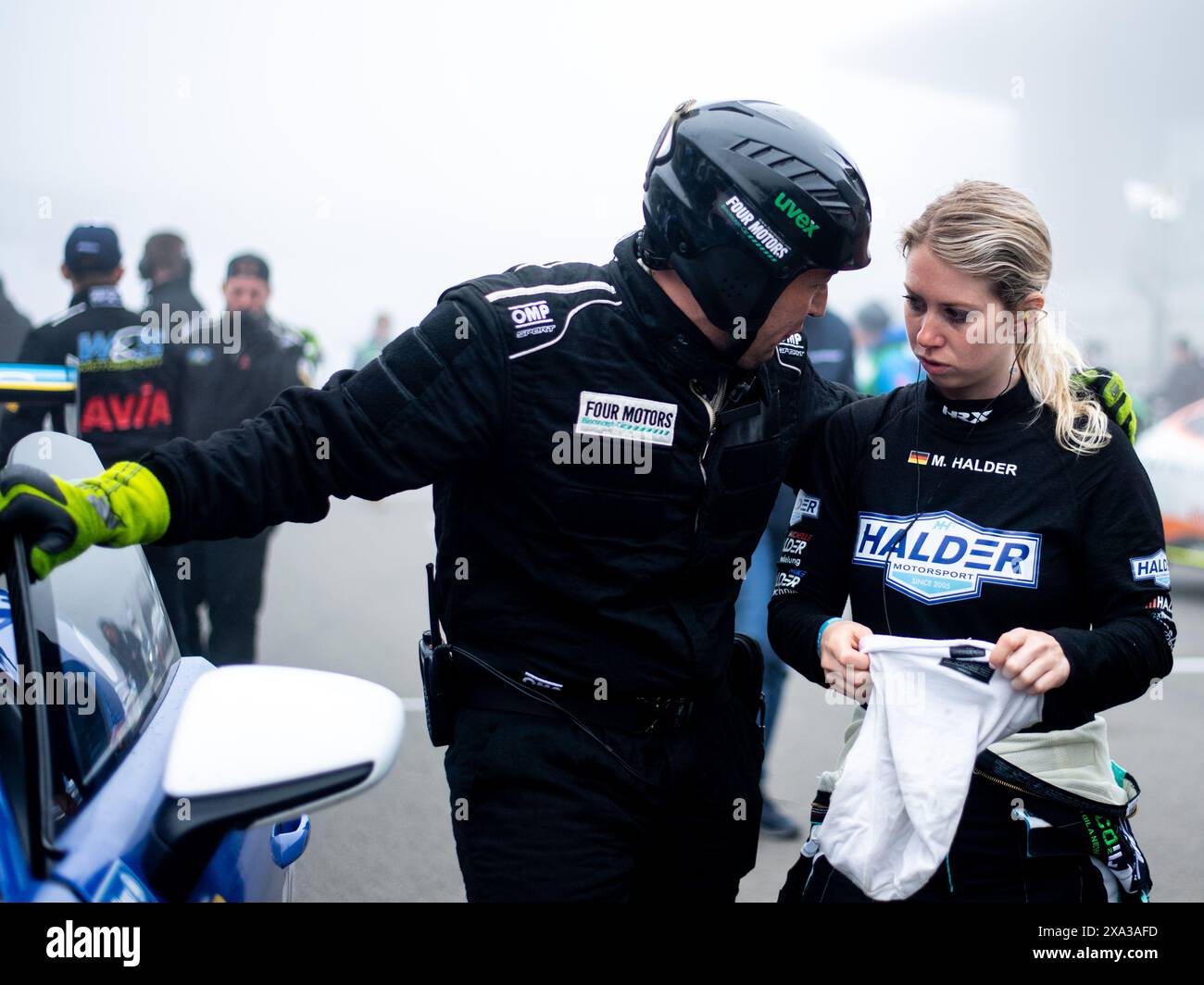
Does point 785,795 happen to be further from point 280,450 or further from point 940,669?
point 280,450

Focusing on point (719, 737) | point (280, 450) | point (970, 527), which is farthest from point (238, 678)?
point (970, 527)

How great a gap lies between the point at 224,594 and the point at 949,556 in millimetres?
4167

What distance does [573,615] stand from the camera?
1.93 metres

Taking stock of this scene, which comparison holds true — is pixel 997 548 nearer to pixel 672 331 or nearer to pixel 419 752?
pixel 672 331

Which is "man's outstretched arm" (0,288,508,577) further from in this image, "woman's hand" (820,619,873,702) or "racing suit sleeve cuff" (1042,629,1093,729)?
"racing suit sleeve cuff" (1042,629,1093,729)

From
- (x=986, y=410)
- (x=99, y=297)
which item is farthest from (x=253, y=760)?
(x=99, y=297)

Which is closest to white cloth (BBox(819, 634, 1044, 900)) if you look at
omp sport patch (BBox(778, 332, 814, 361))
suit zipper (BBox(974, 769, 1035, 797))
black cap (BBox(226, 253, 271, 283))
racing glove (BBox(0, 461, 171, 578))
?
suit zipper (BBox(974, 769, 1035, 797))

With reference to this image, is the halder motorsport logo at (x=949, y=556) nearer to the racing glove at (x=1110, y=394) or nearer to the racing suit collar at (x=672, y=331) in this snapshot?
the racing glove at (x=1110, y=394)

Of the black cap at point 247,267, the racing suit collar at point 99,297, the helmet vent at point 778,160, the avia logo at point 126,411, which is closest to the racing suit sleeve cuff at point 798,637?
the helmet vent at point 778,160

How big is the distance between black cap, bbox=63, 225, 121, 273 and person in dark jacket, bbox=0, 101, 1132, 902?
142 inches

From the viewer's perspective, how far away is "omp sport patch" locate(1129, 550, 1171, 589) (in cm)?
193

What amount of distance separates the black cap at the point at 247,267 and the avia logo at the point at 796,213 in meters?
5.06

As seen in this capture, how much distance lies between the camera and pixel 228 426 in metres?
5.52

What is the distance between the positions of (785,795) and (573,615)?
302 cm
